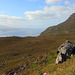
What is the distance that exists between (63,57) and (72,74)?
6.56 metres

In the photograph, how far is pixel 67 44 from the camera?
2073cm

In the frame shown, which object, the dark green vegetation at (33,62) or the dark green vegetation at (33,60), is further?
the dark green vegetation at (33,60)

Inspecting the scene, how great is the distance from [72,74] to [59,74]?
79.4 inches

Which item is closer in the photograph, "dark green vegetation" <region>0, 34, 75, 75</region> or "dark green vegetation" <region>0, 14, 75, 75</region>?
"dark green vegetation" <region>0, 14, 75, 75</region>

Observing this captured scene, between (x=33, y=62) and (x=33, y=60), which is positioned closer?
(x=33, y=62)

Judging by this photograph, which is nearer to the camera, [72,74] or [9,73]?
[72,74]

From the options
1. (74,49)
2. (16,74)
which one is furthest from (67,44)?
(16,74)

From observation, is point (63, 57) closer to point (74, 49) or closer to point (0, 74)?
point (74, 49)

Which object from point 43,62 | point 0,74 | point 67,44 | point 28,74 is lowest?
point 0,74

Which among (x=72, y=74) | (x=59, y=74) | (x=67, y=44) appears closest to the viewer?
(x=72, y=74)

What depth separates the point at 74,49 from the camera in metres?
19.7

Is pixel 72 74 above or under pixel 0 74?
above

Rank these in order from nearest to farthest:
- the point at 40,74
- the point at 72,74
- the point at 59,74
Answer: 1. the point at 72,74
2. the point at 59,74
3. the point at 40,74

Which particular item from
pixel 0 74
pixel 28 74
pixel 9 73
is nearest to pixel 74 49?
pixel 28 74
